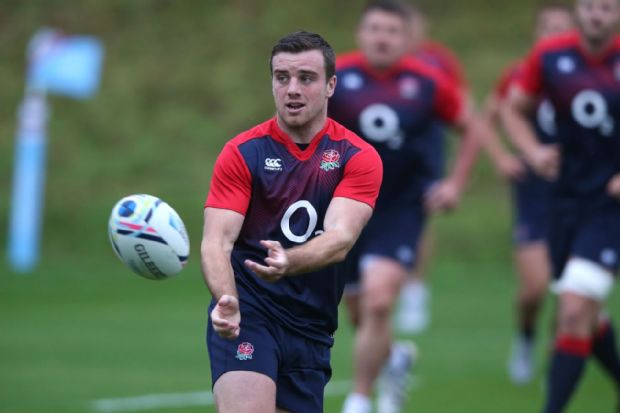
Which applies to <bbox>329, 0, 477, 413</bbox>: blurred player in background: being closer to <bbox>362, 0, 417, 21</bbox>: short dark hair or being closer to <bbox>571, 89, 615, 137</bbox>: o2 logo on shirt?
<bbox>362, 0, 417, 21</bbox>: short dark hair

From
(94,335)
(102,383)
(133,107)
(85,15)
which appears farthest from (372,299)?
(85,15)

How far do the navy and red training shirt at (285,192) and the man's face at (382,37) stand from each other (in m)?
2.95

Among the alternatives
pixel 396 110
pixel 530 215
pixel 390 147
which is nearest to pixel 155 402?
pixel 390 147

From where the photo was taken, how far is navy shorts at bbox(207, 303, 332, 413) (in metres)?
Answer: 5.47

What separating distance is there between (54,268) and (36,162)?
1472 mm

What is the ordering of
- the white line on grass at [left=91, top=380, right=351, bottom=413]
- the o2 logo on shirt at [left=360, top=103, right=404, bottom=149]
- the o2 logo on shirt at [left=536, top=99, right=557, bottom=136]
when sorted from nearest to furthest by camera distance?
the o2 logo on shirt at [left=360, top=103, right=404, bottom=149]
the white line on grass at [left=91, top=380, right=351, bottom=413]
the o2 logo on shirt at [left=536, top=99, right=557, bottom=136]

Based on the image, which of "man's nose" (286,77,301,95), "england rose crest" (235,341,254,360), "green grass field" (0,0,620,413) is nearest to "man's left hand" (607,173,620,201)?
"green grass field" (0,0,620,413)

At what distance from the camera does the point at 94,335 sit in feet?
39.3

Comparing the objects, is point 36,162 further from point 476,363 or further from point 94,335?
point 476,363

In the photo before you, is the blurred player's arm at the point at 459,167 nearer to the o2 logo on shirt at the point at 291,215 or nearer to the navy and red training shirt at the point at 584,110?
the navy and red training shirt at the point at 584,110

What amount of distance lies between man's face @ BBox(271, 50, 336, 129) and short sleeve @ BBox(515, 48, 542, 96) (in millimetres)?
2999

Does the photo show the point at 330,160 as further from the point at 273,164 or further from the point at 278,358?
the point at 278,358

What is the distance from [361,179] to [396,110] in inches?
128

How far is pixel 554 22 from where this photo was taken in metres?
10.7
